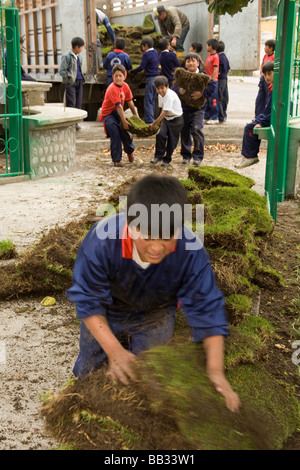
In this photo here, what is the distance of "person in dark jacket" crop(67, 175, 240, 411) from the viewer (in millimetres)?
2168

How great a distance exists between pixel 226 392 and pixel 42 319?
1.65 metres

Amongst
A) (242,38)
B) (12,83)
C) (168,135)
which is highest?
(242,38)

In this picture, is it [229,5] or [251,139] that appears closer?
[229,5]

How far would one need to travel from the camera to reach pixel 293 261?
4711 mm

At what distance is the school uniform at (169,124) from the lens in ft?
27.7

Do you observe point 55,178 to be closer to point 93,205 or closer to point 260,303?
point 93,205

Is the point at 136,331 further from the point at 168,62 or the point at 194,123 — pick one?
the point at 168,62

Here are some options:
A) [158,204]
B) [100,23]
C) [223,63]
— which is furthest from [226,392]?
[100,23]

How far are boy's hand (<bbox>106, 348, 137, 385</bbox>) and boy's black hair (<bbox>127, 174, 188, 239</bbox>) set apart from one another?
47cm

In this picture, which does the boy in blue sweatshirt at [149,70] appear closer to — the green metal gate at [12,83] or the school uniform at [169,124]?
the school uniform at [169,124]

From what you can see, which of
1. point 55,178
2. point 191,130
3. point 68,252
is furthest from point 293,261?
point 191,130

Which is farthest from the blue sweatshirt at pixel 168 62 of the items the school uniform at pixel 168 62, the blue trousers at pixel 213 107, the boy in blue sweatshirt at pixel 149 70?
the blue trousers at pixel 213 107

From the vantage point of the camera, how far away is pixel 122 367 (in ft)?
7.19

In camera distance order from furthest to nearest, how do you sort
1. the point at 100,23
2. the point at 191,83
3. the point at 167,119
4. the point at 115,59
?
the point at 100,23 < the point at 115,59 < the point at 167,119 < the point at 191,83
